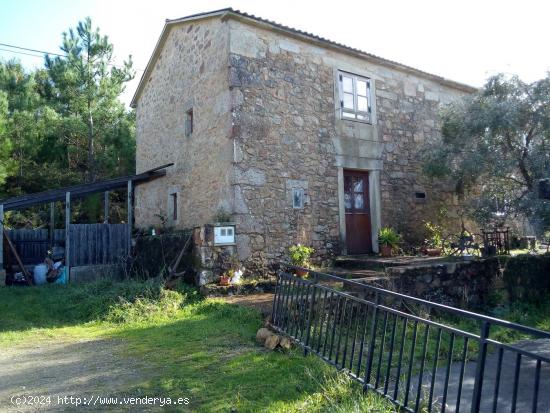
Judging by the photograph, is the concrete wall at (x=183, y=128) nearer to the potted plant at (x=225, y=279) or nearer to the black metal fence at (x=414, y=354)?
the potted plant at (x=225, y=279)

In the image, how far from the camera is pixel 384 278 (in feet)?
22.8

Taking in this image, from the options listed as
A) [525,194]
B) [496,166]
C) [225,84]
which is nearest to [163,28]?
[225,84]

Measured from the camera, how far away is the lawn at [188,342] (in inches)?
136

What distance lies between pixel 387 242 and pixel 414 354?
5686mm

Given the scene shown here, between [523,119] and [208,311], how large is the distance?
7075mm

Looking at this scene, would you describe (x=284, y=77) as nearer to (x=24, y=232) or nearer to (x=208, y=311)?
(x=208, y=311)

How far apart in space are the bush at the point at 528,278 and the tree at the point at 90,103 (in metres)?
14.9

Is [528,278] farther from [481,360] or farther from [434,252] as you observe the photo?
[481,360]

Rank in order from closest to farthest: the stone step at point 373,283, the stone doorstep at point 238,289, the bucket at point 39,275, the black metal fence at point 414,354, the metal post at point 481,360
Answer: the metal post at point 481,360 < the black metal fence at point 414,354 < the stone step at point 373,283 < the stone doorstep at point 238,289 < the bucket at point 39,275

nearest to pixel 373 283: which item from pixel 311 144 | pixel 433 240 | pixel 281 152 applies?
pixel 281 152

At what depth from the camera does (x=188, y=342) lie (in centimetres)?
509

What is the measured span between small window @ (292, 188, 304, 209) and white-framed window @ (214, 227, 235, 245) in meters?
1.61

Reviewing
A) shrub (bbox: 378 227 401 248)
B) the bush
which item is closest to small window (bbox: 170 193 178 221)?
shrub (bbox: 378 227 401 248)

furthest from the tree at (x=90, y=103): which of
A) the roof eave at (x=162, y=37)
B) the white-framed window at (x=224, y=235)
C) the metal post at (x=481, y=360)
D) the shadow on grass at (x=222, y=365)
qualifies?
the metal post at (x=481, y=360)
